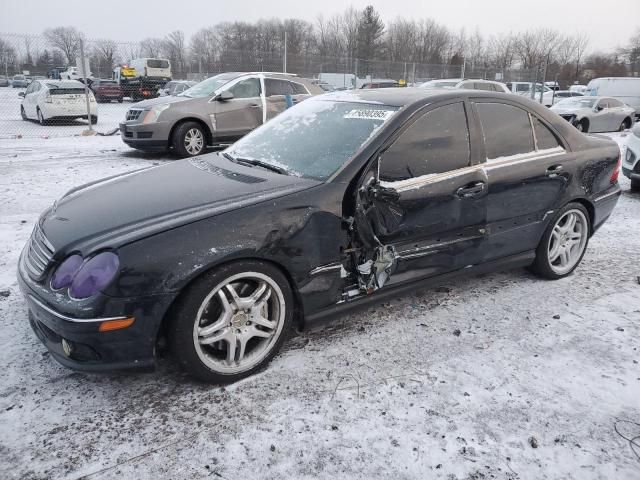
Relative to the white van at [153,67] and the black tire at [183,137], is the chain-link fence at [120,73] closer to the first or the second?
the white van at [153,67]

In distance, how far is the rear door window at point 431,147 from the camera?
3059 millimetres

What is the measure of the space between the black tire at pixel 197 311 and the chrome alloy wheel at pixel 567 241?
247cm

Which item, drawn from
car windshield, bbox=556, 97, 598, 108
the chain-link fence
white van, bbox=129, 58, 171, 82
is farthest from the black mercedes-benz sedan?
white van, bbox=129, 58, 171, 82

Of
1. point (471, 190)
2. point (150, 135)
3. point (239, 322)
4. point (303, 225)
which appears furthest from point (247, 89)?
point (239, 322)

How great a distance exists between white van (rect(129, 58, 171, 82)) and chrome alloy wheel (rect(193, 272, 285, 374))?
107ft

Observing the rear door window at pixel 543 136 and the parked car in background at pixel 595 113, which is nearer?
the rear door window at pixel 543 136

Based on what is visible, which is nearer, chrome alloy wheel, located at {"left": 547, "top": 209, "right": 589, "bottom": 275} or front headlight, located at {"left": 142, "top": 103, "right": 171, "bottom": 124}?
chrome alloy wheel, located at {"left": 547, "top": 209, "right": 589, "bottom": 275}

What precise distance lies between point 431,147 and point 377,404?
1647 mm

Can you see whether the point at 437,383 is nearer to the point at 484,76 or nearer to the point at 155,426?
the point at 155,426

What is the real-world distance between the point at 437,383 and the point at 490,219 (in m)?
1.32

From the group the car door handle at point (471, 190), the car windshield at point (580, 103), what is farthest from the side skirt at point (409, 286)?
the car windshield at point (580, 103)

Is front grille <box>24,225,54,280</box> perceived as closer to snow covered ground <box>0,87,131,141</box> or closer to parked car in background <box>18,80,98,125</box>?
snow covered ground <box>0,87,131,141</box>

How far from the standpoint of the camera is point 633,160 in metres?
7.39

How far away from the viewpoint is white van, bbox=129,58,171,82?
3242cm
